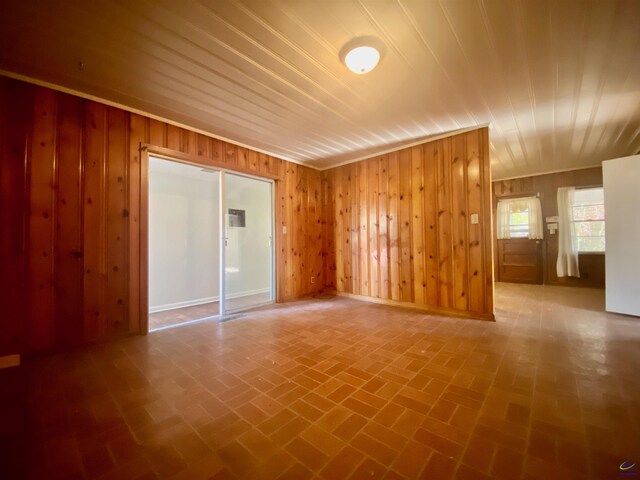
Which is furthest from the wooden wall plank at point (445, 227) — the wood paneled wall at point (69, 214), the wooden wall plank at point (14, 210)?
the wooden wall plank at point (14, 210)

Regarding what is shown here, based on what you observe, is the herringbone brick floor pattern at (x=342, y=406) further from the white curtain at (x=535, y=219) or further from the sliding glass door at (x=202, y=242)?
the white curtain at (x=535, y=219)

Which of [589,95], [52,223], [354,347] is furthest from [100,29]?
[589,95]

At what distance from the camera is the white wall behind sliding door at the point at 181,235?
158 inches

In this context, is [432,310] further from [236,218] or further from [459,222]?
[236,218]

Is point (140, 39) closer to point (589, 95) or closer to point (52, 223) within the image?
point (52, 223)

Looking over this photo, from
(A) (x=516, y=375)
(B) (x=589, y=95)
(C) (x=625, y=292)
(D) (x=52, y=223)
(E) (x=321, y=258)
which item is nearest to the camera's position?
(A) (x=516, y=375)

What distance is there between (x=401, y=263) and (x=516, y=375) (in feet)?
7.26

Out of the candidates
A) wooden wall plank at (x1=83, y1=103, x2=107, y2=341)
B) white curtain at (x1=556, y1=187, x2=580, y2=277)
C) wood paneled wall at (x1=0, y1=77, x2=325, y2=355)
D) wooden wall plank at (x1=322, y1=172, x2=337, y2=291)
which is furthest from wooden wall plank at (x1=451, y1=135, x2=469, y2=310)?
wooden wall plank at (x1=83, y1=103, x2=107, y2=341)

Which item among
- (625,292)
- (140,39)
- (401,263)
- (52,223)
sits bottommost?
(625,292)

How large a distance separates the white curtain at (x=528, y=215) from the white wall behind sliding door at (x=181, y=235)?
688 cm

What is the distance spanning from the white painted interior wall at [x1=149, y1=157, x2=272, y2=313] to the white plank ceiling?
126 centimetres

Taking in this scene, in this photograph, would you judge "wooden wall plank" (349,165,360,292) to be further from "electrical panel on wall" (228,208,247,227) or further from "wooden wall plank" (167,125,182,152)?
"wooden wall plank" (167,125,182,152)

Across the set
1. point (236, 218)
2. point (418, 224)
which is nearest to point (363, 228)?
point (418, 224)

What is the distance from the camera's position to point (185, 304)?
430 centimetres
